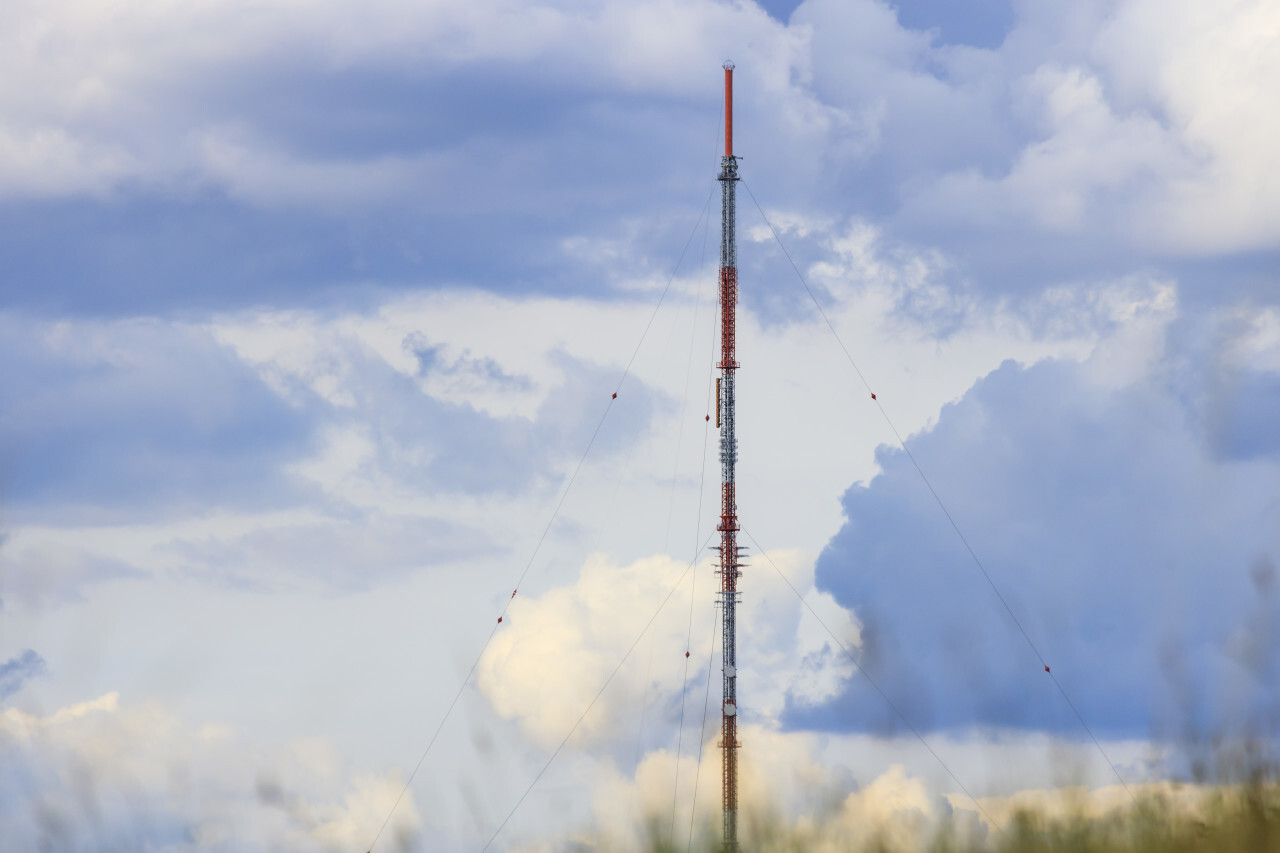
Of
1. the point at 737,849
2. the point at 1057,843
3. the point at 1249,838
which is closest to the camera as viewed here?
the point at 1249,838

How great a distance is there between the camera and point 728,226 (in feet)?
264

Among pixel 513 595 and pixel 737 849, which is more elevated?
pixel 513 595

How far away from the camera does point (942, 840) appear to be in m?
35.7

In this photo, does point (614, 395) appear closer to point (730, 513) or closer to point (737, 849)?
point (730, 513)

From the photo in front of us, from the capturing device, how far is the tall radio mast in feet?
257

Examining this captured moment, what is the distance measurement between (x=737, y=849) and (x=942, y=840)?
145ft

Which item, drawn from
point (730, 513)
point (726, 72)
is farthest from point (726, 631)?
point (726, 72)

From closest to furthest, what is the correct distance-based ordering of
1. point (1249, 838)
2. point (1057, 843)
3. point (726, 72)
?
point (1249, 838)
point (1057, 843)
point (726, 72)

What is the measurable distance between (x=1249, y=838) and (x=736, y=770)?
4663cm

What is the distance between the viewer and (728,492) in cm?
7981

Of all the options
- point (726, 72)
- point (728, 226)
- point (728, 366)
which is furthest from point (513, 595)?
point (726, 72)

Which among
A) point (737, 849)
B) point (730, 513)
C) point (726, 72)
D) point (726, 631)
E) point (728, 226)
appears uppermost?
point (726, 72)

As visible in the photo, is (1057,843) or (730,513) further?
(730,513)

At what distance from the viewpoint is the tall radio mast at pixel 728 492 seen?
257 ft
